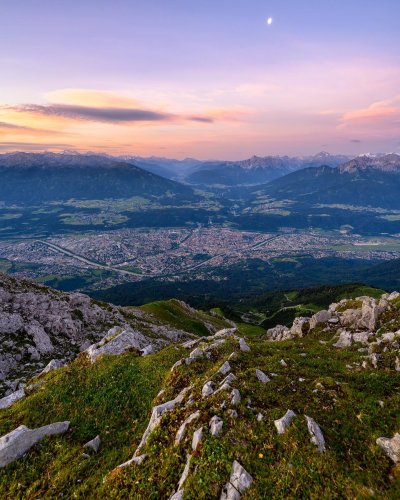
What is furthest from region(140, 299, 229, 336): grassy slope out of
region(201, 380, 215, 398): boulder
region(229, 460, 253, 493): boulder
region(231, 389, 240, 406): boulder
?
region(229, 460, 253, 493): boulder

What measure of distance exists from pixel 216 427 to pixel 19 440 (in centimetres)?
1268

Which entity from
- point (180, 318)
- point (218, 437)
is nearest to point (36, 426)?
point (218, 437)

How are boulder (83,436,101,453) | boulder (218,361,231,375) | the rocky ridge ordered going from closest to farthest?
1. boulder (83,436,101,453)
2. boulder (218,361,231,375)
3. the rocky ridge

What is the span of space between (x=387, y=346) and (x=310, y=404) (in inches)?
607

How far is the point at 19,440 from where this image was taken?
20406 mm

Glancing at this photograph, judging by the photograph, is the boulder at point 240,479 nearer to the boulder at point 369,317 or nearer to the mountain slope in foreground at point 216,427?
the mountain slope in foreground at point 216,427

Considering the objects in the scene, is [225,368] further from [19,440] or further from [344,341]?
[344,341]

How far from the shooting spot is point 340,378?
25109 millimetres

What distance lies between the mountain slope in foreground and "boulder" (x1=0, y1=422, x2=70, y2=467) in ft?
1.57

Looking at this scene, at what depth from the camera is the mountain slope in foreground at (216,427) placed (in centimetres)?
1578

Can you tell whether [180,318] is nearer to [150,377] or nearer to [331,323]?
[331,323]

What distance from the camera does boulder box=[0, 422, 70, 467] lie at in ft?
64.8

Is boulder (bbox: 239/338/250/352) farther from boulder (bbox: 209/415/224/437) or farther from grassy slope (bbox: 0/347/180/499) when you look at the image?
boulder (bbox: 209/415/224/437)

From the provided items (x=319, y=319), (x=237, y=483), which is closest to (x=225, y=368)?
(x=237, y=483)
